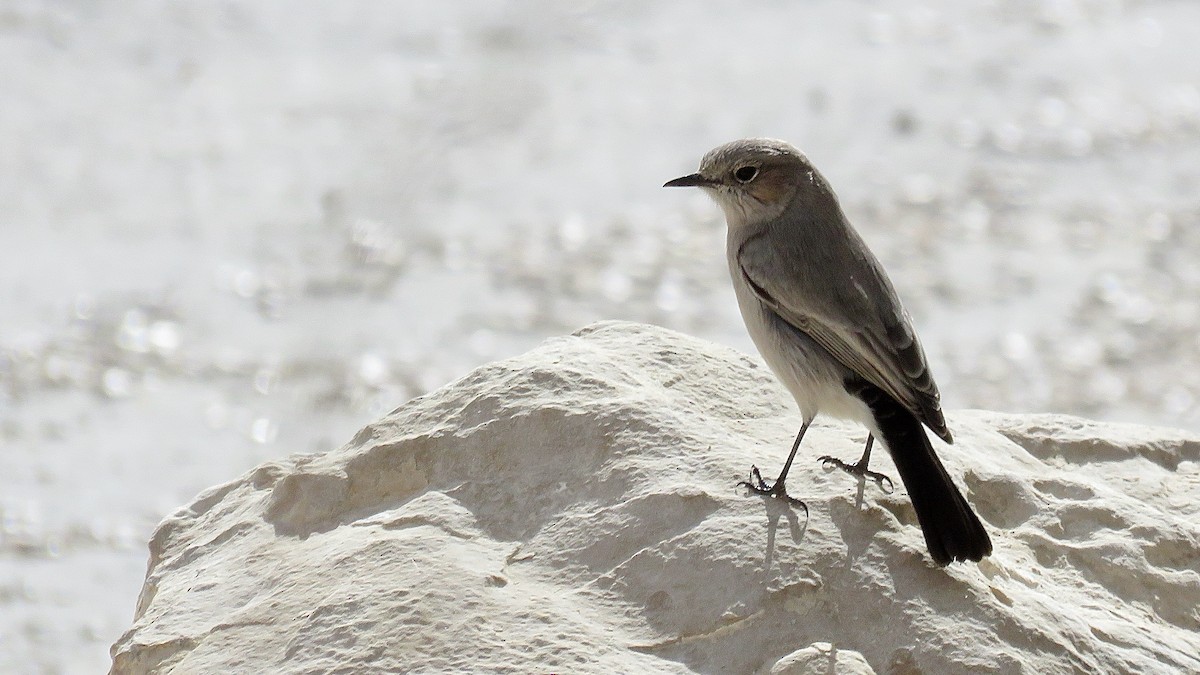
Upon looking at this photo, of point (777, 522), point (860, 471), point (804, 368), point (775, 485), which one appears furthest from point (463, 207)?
point (777, 522)

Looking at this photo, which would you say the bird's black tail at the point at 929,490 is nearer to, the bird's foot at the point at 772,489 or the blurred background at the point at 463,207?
the bird's foot at the point at 772,489

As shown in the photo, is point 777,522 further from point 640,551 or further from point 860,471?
point 860,471

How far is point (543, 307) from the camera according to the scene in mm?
9602

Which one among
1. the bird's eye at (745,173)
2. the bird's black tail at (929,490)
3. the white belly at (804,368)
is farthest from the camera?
the bird's eye at (745,173)

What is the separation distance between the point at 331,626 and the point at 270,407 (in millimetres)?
5060

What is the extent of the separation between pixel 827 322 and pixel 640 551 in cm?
98

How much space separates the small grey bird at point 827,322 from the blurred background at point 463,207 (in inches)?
162

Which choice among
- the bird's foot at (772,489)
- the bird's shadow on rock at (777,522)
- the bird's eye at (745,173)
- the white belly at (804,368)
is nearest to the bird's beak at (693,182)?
the bird's eye at (745,173)

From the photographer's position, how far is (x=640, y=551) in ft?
13.4

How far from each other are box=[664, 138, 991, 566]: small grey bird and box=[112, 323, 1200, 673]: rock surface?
0.19m

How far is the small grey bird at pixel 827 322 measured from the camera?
4.11m

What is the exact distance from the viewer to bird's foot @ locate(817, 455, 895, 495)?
447cm

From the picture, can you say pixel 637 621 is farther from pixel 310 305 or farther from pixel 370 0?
pixel 370 0

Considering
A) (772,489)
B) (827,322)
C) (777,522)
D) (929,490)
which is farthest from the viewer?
(827,322)
